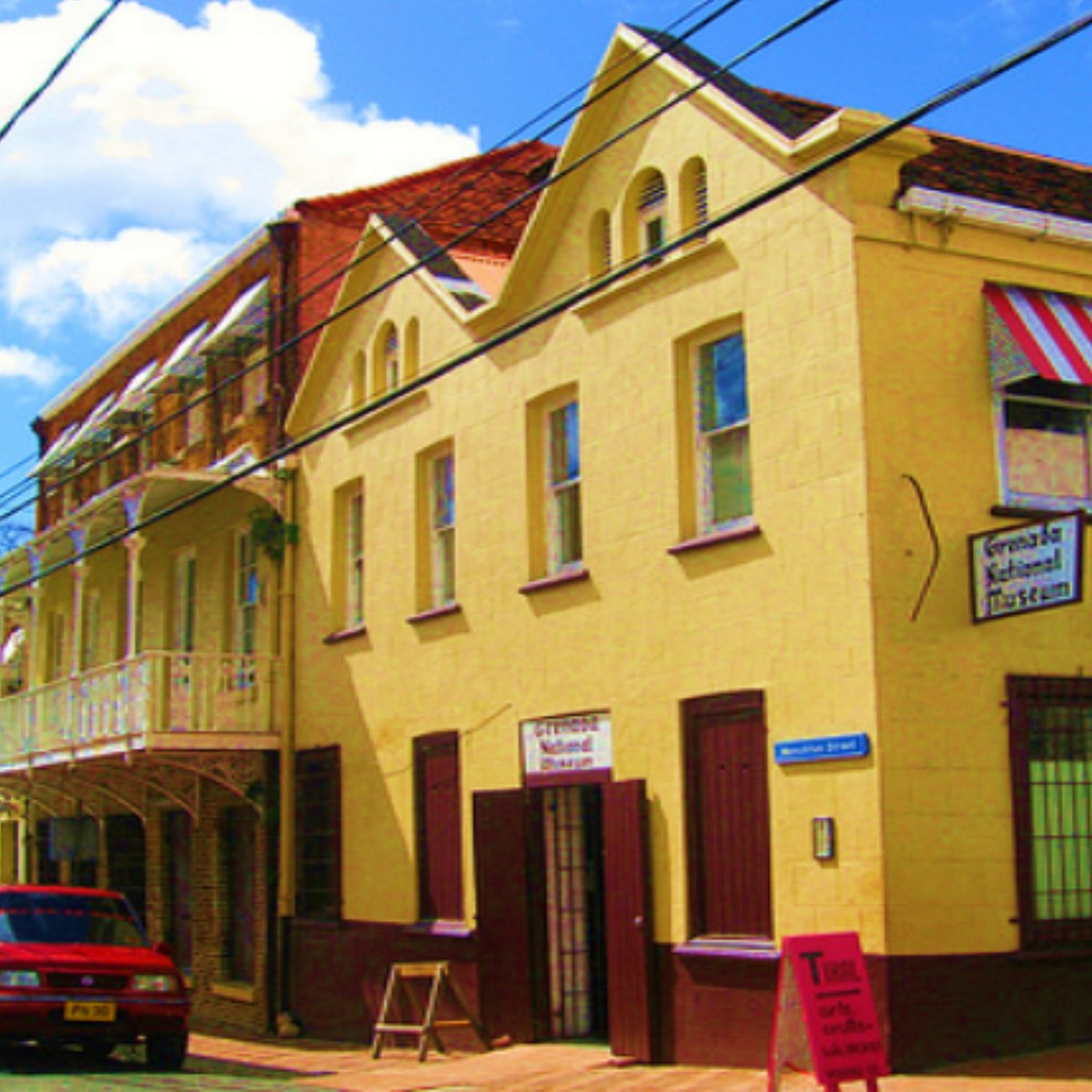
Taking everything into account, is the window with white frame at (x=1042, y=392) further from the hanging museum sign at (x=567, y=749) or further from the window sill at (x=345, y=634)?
the window sill at (x=345, y=634)

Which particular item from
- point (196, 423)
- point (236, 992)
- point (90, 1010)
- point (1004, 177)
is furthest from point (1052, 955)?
point (196, 423)

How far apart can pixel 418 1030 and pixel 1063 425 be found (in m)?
7.82

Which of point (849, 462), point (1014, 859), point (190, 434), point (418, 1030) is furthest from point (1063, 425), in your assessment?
point (190, 434)

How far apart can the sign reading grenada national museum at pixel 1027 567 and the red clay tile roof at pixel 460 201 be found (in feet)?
33.3

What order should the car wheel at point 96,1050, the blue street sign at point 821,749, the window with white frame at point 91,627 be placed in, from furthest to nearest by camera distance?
the window with white frame at point 91,627 → the car wheel at point 96,1050 → the blue street sign at point 821,749

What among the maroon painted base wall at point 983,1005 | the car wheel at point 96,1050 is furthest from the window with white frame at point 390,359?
the maroon painted base wall at point 983,1005

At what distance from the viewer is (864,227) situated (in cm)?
1252

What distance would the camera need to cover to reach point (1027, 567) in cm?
1184

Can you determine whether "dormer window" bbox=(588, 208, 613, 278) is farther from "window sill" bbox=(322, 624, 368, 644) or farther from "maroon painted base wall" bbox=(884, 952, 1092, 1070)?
"maroon painted base wall" bbox=(884, 952, 1092, 1070)

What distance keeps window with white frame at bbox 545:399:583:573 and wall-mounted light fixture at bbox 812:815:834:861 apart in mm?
4316

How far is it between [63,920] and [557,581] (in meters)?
5.73

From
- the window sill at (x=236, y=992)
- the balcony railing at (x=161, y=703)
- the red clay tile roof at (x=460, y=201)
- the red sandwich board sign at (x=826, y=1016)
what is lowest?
the window sill at (x=236, y=992)

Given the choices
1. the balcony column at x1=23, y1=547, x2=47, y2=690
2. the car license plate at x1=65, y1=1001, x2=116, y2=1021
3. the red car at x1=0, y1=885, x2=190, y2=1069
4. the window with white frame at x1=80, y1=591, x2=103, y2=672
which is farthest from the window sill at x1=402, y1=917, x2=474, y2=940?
the window with white frame at x1=80, y1=591, x2=103, y2=672

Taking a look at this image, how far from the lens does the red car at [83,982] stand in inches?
568
